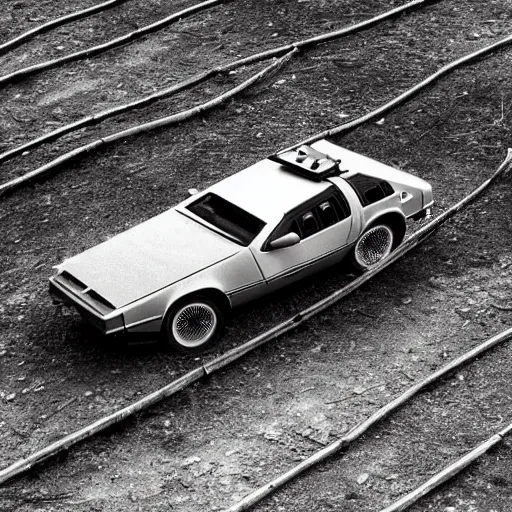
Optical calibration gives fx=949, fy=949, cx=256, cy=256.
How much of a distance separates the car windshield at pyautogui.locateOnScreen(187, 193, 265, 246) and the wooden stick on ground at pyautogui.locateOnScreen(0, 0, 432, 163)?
3.79 metres

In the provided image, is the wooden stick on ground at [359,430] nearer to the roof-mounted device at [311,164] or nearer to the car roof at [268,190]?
the car roof at [268,190]

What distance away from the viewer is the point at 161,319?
10047mm

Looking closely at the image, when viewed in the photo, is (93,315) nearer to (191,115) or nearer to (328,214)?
(328,214)

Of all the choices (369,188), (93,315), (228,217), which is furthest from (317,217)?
(93,315)

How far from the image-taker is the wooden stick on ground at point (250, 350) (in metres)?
9.08

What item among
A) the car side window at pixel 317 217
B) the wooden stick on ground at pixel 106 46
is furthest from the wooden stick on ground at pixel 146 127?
the car side window at pixel 317 217

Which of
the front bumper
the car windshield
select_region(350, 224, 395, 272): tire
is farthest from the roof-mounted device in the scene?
the front bumper

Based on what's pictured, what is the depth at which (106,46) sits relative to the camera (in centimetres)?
1609

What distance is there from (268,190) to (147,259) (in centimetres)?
168

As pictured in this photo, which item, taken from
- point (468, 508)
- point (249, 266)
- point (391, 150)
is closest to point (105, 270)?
point (249, 266)

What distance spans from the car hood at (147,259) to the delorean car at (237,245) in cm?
1

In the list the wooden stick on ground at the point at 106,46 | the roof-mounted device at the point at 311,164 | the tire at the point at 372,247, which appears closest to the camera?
the roof-mounted device at the point at 311,164

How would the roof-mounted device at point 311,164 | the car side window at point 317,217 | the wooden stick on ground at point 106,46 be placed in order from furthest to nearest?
1. the wooden stick on ground at point 106,46
2. the roof-mounted device at point 311,164
3. the car side window at point 317,217

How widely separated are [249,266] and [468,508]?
347 centimetres
